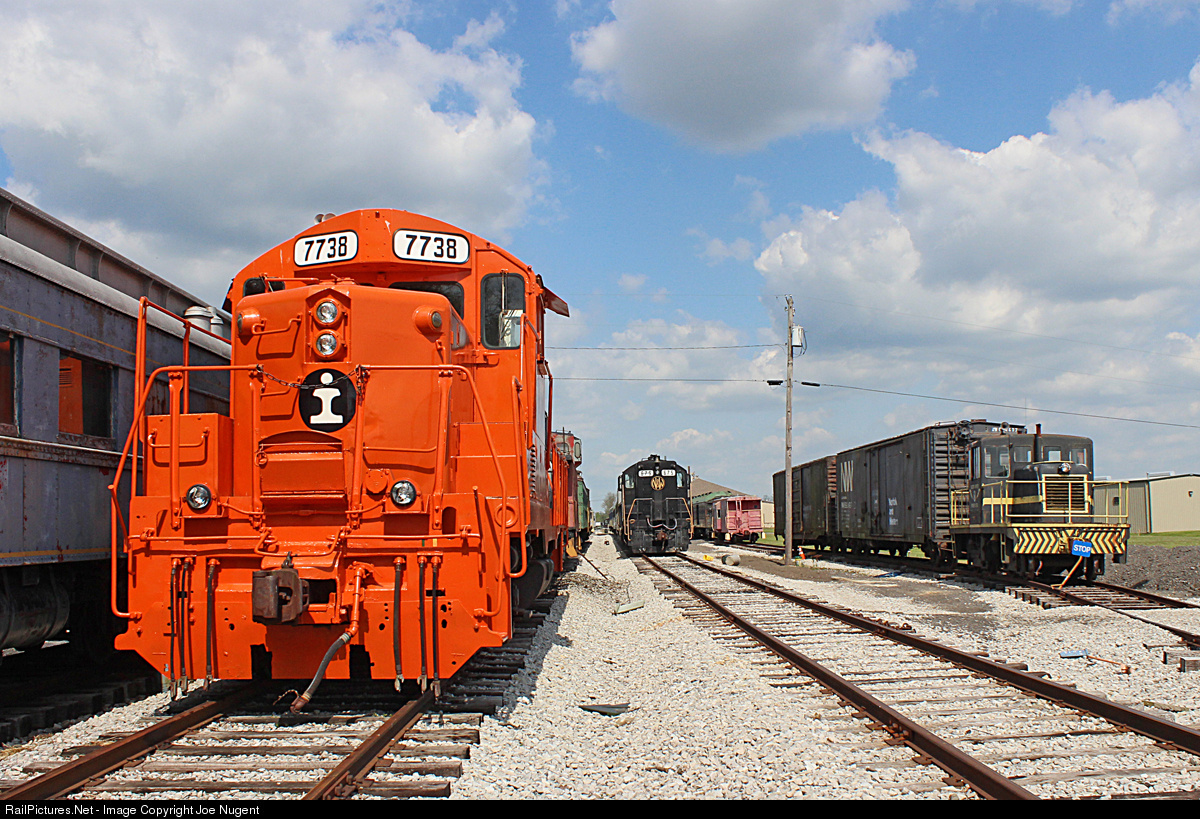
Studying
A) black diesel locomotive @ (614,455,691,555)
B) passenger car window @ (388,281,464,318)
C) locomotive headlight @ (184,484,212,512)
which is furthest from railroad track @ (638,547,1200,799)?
black diesel locomotive @ (614,455,691,555)

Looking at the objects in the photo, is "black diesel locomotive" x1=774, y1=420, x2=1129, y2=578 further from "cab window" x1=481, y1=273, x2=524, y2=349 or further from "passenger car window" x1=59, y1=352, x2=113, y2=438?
"passenger car window" x1=59, y1=352, x2=113, y2=438

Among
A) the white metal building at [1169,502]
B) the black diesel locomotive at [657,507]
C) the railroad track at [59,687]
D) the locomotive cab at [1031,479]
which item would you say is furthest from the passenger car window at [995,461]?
the white metal building at [1169,502]

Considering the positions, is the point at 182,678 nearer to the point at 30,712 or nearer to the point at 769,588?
the point at 30,712

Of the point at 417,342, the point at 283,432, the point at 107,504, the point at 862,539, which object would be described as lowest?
the point at 862,539

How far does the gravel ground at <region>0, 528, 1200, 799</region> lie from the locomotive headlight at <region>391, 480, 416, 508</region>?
1.47m

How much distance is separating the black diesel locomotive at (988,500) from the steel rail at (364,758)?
13.3 m

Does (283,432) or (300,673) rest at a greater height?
(283,432)

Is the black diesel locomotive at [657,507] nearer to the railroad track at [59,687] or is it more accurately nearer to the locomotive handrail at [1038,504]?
the locomotive handrail at [1038,504]

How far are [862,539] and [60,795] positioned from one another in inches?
936

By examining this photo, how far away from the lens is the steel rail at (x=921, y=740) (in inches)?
161

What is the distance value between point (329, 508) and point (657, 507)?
23475 mm

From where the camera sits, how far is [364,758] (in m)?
4.48
